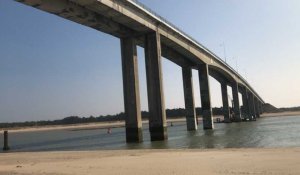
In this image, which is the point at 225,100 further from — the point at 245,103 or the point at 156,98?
the point at 156,98

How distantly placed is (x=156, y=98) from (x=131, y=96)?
325cm

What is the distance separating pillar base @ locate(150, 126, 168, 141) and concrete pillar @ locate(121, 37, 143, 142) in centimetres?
168

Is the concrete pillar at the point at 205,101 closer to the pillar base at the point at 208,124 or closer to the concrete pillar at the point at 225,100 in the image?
the pillar base at the point at 208,124

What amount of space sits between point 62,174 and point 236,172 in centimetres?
622

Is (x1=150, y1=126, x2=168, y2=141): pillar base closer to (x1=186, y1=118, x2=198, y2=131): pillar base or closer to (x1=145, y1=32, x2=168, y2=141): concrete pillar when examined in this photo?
(x1=145, y1=32, x2=168, y2=141): concrete pillar

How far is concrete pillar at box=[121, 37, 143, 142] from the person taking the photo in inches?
1844

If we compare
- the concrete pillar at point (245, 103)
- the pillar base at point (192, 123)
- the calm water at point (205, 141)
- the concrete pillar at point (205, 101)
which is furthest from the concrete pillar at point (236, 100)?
the calm water at point (205, 141)

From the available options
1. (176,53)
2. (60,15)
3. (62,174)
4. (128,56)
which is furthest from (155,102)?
(62,174)

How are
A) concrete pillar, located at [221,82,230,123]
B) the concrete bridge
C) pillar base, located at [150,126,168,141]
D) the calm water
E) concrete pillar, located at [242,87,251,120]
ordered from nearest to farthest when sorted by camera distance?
the calm water
the concrete bridge
pillar base, located at [150,126,168,141]
concrete pillar, located at [221,82,230,123]
concrete pillar, located at [242,87,251,120]

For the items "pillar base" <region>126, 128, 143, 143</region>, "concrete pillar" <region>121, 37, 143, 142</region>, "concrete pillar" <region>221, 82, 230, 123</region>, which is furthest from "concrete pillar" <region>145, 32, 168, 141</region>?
"concrete pillar" <region>221, 82, 230, 123</region>

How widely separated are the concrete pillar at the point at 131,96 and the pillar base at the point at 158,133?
5.51ft

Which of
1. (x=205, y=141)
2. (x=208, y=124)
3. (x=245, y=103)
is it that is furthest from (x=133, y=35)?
(x=245, y=103)

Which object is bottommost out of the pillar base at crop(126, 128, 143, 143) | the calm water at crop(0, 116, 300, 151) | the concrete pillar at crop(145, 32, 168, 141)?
the calm water at crop(0, 116, 300, 151)

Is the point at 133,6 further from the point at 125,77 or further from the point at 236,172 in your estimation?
the point at 236,172
